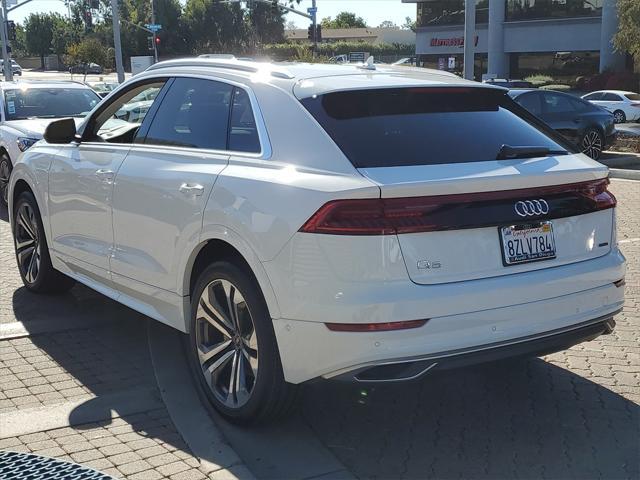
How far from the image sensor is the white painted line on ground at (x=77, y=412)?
164 inches

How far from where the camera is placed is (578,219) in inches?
155

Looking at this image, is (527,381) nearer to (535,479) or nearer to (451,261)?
(535,479)

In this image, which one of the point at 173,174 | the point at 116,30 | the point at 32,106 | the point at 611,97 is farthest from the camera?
the point at 116,30

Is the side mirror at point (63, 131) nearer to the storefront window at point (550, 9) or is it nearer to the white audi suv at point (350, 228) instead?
the white audi suv at point (350, 228)

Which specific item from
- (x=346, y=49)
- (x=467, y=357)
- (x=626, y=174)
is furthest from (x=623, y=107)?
(x=346, y=49)

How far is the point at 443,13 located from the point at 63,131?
58.4 metres

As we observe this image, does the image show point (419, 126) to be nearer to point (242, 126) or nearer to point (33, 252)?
point (242, 126)

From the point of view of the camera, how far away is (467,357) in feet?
11.7

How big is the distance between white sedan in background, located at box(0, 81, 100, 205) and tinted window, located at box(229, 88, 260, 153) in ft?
22.8

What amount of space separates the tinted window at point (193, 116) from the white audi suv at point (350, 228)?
14 millimetres

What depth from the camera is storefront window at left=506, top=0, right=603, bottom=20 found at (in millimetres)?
50562

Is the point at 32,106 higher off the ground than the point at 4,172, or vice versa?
the point at 32,106

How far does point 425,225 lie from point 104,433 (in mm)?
1997

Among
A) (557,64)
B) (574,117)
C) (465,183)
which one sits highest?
(557,64)
